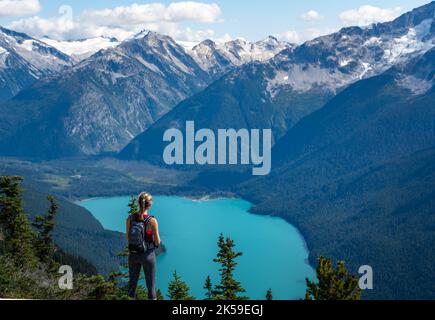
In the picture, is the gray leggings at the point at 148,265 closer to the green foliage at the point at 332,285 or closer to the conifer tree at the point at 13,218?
the green foliage at the point at 332,285

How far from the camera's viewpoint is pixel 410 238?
514 feet

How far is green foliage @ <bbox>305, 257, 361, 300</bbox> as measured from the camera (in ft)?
95.7

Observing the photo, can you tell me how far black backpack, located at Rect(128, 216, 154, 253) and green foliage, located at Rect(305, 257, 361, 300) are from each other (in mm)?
12988

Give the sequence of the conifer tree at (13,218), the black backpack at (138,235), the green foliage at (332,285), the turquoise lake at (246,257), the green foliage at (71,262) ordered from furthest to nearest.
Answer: the turquoise lake at (246,257), the green foliage at (71,262), the conifer tree at (13,218), the green foliage at (332,285), the black backpack at (138,235)

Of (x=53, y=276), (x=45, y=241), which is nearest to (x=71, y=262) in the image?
(x=45, y=241)

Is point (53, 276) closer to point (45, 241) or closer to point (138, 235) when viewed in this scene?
point (45, 241)

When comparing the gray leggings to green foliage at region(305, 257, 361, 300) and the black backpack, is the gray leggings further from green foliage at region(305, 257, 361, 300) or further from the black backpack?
green foliage at region(305, 257, 361, 300)

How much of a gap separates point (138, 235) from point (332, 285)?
48.4ft

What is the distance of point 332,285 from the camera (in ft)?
98.0

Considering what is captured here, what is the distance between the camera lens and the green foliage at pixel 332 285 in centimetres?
2917

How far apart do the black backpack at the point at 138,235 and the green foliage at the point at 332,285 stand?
12988mm

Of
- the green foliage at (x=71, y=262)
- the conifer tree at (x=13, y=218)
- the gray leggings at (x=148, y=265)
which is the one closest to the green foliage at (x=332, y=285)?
the gray leggings at (x=148, y=265)
